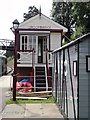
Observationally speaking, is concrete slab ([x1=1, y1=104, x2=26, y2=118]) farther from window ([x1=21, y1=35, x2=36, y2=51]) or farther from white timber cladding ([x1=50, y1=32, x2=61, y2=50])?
white timber cladding ([x1=50, y1=32, x2=61, y2=50])

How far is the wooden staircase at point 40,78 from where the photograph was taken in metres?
20.2

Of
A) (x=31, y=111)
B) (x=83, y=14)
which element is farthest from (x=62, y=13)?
(x=31, y=111)

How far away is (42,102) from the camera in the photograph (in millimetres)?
15391

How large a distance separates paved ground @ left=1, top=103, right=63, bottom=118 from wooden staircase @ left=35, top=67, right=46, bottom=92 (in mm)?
5268

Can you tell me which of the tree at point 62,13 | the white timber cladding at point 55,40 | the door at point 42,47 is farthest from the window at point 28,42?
the tree at point 62,13

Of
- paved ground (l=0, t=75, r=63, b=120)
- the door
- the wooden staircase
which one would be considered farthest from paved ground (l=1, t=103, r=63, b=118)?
the door

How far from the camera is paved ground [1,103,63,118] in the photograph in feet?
38.2

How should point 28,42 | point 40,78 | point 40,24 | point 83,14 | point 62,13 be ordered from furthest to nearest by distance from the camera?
point 62,13
point 83,14
point 40,24
point 28,42
point 40,78

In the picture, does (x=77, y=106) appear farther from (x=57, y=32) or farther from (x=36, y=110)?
(x=57, y=32)

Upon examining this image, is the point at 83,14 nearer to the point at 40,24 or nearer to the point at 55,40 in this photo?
the point at 40,24

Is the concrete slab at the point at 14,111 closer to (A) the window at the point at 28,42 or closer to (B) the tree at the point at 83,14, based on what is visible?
(A) the window at the point at 28,42

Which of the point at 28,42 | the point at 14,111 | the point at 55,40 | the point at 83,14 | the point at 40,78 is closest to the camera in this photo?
the point at 14,111

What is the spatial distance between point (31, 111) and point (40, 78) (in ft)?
31.5

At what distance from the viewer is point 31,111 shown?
12.7 m
